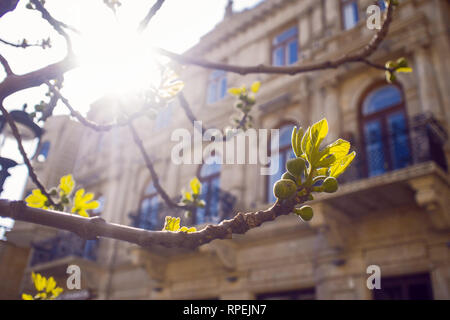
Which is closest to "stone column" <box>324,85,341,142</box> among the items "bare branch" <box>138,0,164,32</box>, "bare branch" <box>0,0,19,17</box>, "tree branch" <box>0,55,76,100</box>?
"bare branch" <box>138,0,164,32</box>

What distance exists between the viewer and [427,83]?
Result: 844cm

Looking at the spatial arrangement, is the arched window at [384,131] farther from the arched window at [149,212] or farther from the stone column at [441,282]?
the arched window at [149,212]

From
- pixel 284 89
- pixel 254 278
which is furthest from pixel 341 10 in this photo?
pixel 254 278

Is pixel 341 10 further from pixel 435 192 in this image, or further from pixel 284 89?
pixel 435 192

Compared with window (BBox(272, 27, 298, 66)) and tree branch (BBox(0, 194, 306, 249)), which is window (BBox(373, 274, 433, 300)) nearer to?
tree branch (BBox(0, 194, 306, 249))

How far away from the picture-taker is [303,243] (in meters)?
9.16

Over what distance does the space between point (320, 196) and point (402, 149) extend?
2062 mm

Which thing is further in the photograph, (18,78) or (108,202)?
(108,202)

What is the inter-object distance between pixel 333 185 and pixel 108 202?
49.0ft


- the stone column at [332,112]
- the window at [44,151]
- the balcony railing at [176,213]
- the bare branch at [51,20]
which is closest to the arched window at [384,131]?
the stone column at [332,112]

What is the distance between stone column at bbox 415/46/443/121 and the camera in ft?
26.8

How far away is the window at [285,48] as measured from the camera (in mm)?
12290

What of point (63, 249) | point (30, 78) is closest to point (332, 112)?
point (30, 78)
